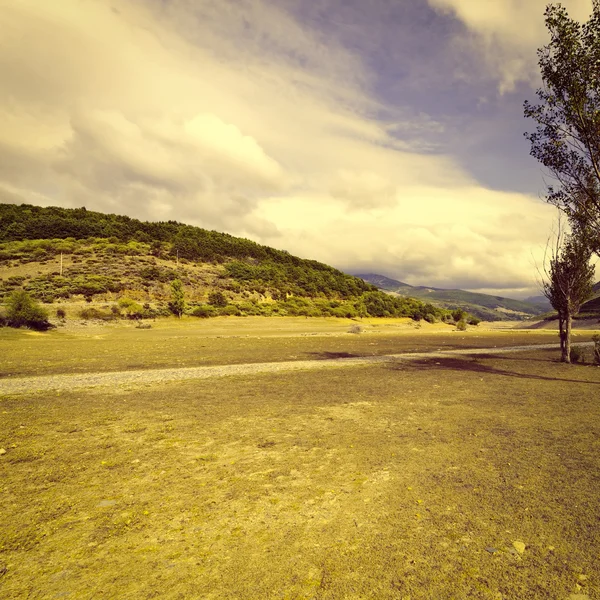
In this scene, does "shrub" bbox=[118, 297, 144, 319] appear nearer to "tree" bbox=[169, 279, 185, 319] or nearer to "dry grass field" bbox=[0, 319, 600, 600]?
"tree" bbox=[169, 279, 185, 319]

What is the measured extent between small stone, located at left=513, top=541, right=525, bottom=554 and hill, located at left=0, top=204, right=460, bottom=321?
43480 millimetres

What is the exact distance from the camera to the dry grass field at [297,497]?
3160 mm

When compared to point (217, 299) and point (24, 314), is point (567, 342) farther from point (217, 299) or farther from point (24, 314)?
point (217, 299)

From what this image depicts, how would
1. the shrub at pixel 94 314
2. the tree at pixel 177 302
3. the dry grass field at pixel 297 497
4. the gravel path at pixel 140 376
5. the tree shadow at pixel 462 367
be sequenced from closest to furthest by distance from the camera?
the dry grass field at pixel 297 497
the gravel path at pixel 140 376
the tree shadow at pixel 462 367
the shrub at pixel 94 314
the tree at pixel 177 302

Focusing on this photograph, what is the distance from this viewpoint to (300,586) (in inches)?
120

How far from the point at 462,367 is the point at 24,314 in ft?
107

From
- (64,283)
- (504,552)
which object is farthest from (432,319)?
(504,552)

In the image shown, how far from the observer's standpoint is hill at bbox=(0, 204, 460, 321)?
4666cm

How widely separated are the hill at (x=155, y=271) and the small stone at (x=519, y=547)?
43.5m

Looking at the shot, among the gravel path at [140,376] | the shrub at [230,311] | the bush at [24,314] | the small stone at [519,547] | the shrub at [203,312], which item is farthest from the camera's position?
the shrub at [230,311]

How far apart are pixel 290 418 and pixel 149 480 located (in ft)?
11.8

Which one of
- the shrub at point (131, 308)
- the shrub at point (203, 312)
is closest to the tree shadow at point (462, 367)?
the shrub at point (203, 312)

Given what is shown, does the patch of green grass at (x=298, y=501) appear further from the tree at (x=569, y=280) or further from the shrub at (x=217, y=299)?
the shrub at (x=217, y=299)

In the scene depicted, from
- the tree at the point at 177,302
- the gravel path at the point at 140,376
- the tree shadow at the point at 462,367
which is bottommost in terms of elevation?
the tree shadow at the point at 462,367
